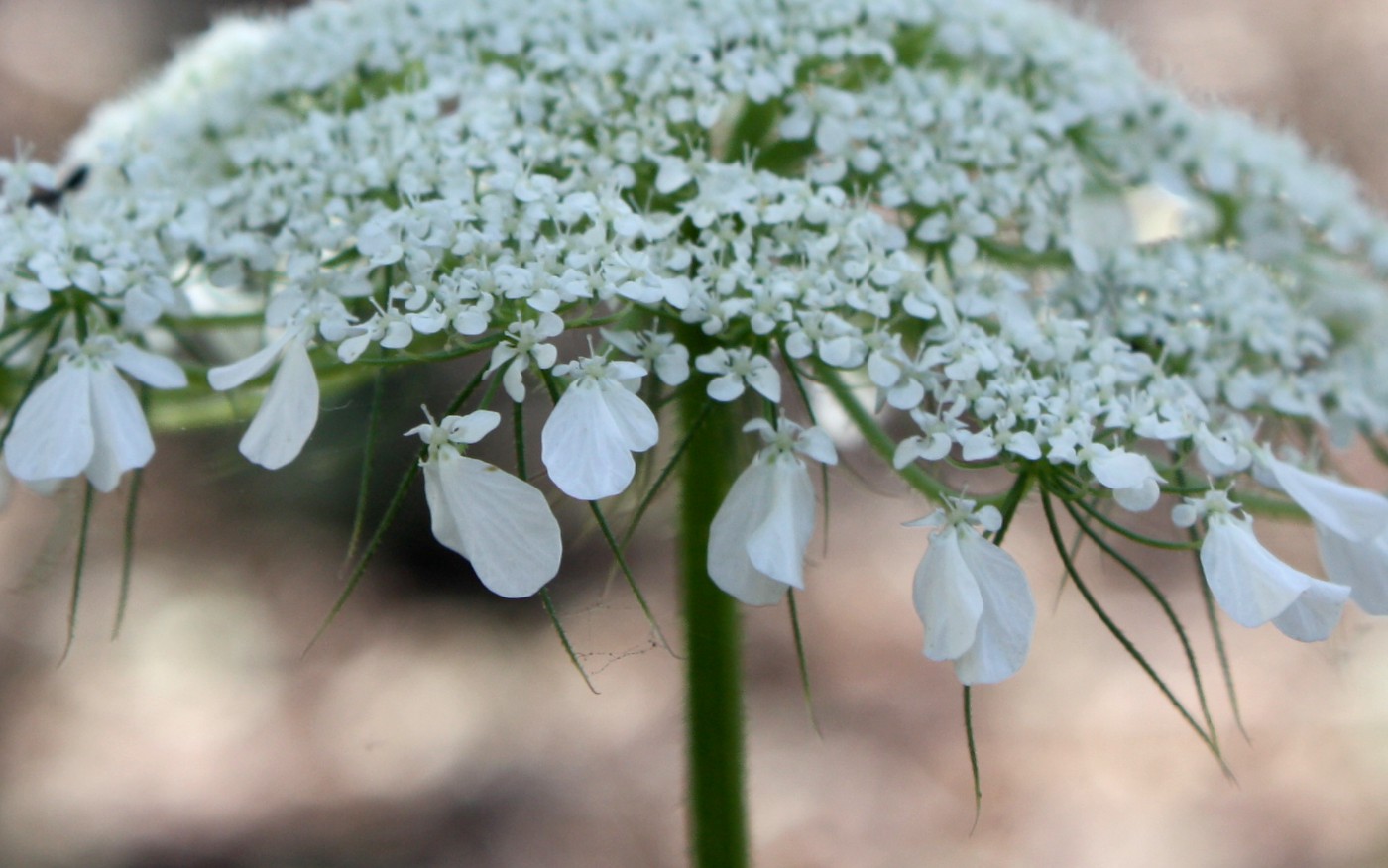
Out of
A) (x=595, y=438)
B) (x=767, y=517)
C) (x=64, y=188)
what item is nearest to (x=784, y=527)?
(x=767, y=517)

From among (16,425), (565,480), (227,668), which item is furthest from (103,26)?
(565,480)

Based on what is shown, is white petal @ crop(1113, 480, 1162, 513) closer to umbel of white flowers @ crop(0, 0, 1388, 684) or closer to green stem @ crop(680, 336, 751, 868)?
umbel of white flowers @ crop(0, 0, 1388, 684)

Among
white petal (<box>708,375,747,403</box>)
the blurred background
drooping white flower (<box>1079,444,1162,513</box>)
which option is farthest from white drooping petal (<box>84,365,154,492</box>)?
the blurred background

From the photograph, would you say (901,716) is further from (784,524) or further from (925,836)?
(784,524)

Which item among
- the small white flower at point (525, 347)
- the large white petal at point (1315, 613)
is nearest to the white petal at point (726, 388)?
the small white flower at point (525, 347)

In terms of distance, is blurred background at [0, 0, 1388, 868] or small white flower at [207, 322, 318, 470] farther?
blurred background at [0, 0, 1388, 868]

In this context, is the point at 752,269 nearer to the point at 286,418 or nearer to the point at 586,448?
the point at 586,448
